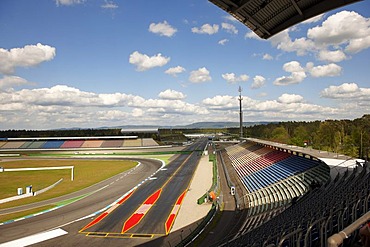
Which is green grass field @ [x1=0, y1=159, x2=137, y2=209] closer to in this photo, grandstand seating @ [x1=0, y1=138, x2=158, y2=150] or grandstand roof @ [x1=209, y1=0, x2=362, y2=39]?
grandstand roof @ [x1=209, y1=0, x2=362, y2=39]

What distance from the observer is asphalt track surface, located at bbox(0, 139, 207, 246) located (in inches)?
732

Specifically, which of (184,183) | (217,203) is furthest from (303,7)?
(184,183)

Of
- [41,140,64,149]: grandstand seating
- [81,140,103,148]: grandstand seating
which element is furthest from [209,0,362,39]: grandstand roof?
[41,140,64,149]: grandstand seating

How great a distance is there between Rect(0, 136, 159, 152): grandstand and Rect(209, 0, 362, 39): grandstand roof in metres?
86.5

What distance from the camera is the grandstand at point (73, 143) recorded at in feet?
310

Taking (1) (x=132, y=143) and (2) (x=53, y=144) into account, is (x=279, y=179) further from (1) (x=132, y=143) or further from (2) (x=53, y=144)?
(2) (x=53, y=144)

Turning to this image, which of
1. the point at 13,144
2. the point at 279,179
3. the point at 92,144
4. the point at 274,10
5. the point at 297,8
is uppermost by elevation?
the point at 274,10

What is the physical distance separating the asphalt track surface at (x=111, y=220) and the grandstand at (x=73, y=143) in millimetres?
62542

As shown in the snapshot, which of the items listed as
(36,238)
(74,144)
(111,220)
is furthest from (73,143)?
(36,238)

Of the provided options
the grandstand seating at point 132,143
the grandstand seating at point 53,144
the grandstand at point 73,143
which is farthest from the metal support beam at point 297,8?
the grandstand seating at point 53,144

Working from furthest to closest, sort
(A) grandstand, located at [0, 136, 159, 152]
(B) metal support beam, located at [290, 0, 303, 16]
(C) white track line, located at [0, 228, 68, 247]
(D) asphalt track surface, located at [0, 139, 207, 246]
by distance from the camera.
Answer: (A) grandstand, located at [0, 136, 159, 152], (D) asphalt track surface, located at [0, 139, 207, 246], (C) white track line, located at [0, 228, 68, 247], (B) metal support beam, located at [290, 0, 303, 16]

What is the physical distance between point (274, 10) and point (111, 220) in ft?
65.7

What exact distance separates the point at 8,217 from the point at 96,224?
27.7 ft

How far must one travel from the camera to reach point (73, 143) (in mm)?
98438
